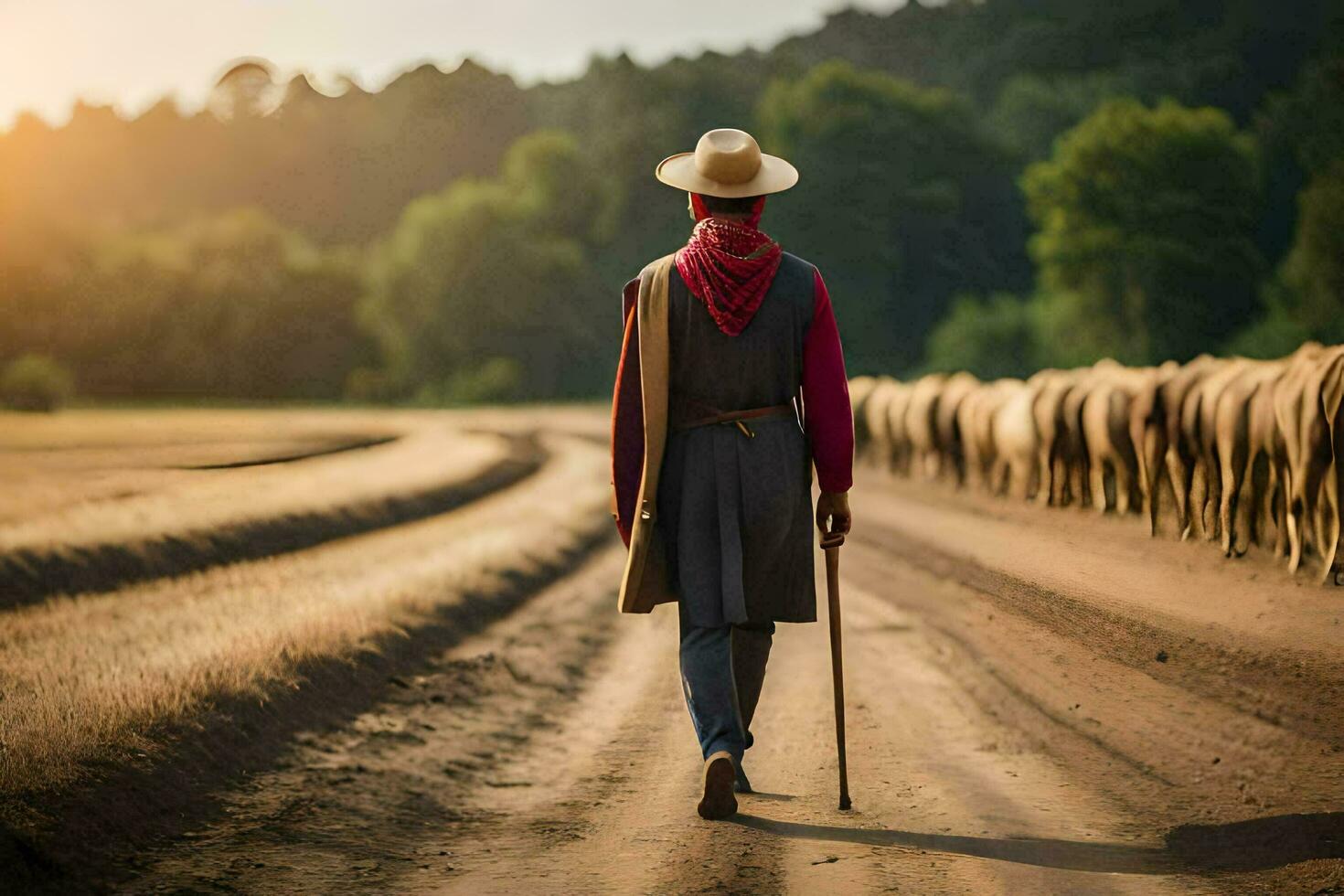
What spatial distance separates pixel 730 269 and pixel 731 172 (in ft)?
1.03

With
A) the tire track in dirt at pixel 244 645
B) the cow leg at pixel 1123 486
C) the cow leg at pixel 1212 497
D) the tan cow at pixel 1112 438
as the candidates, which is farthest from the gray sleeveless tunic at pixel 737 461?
the tan cow at pixel 1112 438

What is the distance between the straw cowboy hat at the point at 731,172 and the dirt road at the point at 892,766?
198 centimetres

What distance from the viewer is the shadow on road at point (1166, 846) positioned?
13.1 ft

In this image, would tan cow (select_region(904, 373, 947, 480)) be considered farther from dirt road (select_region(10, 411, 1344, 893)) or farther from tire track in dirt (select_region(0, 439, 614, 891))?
dirt road (select_region(10, 411, 1344, 893))

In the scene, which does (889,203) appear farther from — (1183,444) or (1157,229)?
(1183,444)

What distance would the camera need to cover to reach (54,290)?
938 inches

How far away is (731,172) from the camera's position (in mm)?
4617

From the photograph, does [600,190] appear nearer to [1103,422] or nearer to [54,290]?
[54,290]

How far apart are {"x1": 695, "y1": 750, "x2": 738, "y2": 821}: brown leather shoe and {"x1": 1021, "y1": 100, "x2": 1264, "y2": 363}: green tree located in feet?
145

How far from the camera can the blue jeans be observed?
14.9ft

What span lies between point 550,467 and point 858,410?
5225 millimetres

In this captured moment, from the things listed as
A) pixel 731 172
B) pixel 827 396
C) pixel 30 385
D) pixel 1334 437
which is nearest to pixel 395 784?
pixel 827 396

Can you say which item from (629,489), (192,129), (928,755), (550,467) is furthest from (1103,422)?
(192,129)

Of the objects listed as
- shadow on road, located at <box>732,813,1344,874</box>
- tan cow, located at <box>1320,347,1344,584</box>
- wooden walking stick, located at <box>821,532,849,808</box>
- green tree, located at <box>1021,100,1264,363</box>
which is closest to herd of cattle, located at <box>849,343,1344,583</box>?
tan cow, located at <box>1320,347,1344,584</box>
